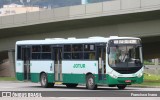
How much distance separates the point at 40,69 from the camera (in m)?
31.3

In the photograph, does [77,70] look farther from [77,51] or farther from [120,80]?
[120,80]

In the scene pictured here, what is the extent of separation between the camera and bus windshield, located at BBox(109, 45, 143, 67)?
26531mm

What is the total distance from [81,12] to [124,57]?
1759 centimetres

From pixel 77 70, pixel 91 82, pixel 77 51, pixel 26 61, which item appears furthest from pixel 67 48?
pixel 26 61

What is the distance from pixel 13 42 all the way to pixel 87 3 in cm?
1553

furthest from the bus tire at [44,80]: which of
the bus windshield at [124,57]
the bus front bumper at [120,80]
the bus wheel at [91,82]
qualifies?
the bus windshield at [124,57]

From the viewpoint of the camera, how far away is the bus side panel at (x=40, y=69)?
30.4 meters

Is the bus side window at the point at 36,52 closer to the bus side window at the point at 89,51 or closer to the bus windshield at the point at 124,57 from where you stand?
the bus side window at the point at 89,51

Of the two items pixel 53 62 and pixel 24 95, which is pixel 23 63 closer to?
pixel 53 62

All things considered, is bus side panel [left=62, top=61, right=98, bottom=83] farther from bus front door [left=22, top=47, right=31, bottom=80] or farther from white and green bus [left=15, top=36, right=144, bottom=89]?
bus front door [left=22, top=47, right=31, bottom=80]

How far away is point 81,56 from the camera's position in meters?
28.3

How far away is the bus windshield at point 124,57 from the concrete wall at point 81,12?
11038 mm

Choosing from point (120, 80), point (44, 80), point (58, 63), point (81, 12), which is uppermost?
point (81, 12)

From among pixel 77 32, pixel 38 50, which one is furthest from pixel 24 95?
pixel 77 32
